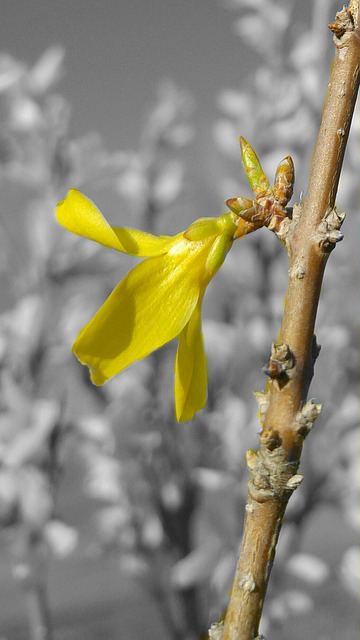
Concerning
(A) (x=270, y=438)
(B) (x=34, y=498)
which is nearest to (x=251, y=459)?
(A) (x=270, y=438)

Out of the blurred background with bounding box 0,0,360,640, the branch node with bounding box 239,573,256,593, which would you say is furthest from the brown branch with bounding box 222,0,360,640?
the blurred background with bounding box 0,0,360,640

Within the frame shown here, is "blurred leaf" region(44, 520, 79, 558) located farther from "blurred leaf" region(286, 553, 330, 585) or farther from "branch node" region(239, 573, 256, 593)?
"branch node" region(239, 573, 256, 593)

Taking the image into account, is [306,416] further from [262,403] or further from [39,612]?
[39,612]

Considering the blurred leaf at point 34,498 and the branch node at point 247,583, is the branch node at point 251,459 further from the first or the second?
the blurred leaf at point 34,498

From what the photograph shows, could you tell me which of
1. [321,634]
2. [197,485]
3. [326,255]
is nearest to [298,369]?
[326,255]

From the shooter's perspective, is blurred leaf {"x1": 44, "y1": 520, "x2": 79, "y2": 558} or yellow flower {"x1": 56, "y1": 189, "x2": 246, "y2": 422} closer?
yellow flower {"x1": 56, "y1": 189, "x2": 246, "y2": 422}

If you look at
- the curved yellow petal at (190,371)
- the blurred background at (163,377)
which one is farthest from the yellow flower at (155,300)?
the blurred background at (163,377)

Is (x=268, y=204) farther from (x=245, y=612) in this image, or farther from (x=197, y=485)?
(x=197, y=485)
